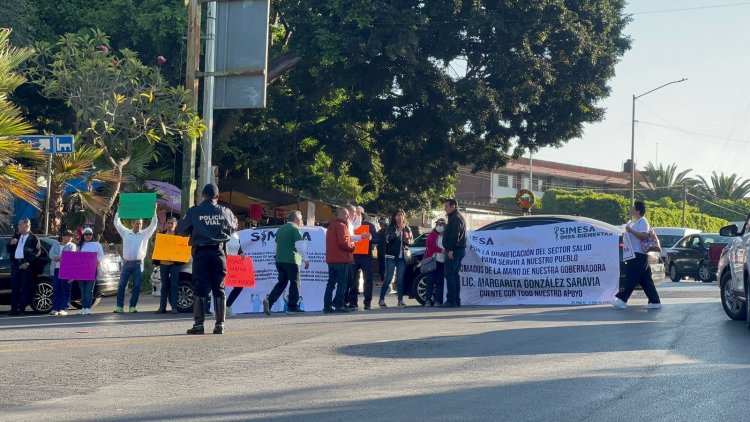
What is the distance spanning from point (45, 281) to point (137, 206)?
2.03 metres

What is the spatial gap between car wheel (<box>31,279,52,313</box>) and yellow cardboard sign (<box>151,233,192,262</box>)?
8.18 feet

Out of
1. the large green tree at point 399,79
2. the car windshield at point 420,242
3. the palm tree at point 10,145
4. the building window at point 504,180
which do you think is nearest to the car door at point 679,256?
the large green tree at point 399,79

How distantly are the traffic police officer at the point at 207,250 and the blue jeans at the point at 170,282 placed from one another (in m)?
4.50

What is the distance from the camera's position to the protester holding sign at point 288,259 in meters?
16.9

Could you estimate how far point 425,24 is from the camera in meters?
30.3

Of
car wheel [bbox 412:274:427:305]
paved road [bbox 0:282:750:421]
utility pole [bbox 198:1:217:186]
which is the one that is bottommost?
paved road [bbox 0:282:750:421]

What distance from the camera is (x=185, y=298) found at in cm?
1764

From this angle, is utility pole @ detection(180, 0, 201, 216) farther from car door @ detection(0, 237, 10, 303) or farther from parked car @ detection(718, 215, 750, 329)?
parked car @ detection(718, 215, 750, 329)

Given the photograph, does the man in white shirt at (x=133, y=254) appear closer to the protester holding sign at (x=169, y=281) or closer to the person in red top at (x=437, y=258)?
the protester holding sign at (x=169, y=281)

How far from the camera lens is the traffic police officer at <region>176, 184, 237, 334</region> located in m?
12.8

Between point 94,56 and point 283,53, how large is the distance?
9814 millimetres

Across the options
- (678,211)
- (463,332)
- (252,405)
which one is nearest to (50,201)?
(463,332)

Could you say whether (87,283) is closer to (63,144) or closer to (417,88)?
(63,144)

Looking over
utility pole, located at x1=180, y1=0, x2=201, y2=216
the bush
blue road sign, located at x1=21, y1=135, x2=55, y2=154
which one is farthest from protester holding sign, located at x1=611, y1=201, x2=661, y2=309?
the bush
